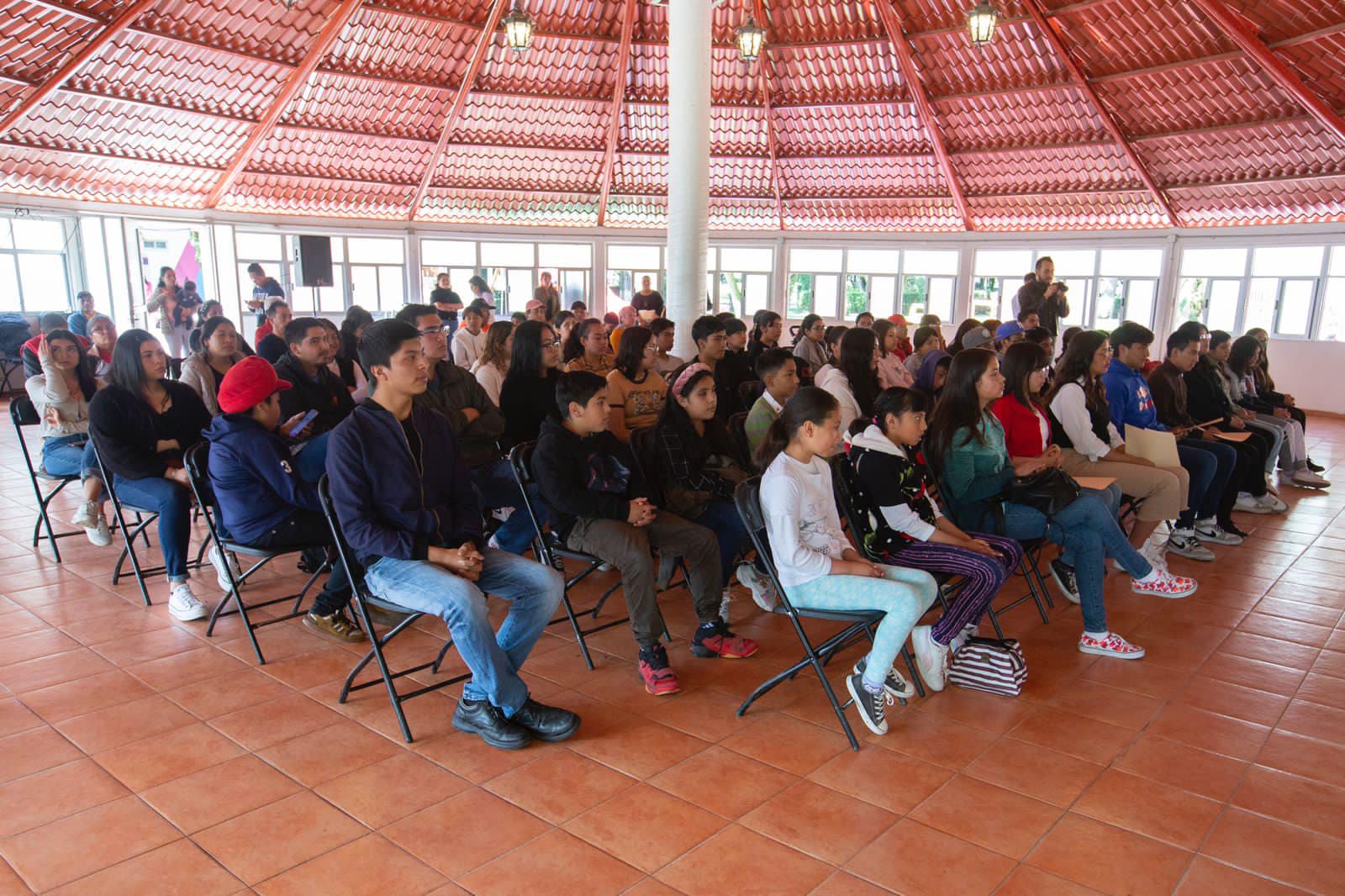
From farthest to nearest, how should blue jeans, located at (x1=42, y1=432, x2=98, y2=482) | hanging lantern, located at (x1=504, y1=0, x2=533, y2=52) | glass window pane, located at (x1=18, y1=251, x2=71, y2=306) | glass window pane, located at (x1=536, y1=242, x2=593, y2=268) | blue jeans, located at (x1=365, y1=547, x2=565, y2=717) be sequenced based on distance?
glass window pane, located at (x1=536, y1=242, x2=593, y2=268) < glass window pane, located at (x1=18, y1=251, x2=71, y2=306) < hanging lantern, located at (x1=504, y1=0, x2=533, y2=52) < blue jeans, located at (x1=42, y1=432, x2=98, y2=482) < blue jeans, located at (x1=365, y1=547, x2=565, y2=717)

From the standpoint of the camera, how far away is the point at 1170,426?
5922 mm

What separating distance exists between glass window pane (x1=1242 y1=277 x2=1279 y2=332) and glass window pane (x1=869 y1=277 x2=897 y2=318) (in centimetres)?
556

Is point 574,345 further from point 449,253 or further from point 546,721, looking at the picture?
point 449,253

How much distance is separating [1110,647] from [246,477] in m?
3.89

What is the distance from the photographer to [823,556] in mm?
3168

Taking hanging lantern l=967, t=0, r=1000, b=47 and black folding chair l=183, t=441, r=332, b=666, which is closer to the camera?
black folding chair l=183, t=441, r=332, b=666

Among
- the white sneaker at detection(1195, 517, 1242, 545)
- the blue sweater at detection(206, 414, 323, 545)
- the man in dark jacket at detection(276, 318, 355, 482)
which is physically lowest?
the white sneaker at detection(1195, 517, 1242, 545)

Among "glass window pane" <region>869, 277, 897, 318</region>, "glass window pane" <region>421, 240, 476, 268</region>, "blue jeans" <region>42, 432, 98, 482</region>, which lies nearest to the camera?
"blue jeans" <region>42, 432, 98, 482</region>

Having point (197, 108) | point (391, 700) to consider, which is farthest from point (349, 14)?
point (391, 700)

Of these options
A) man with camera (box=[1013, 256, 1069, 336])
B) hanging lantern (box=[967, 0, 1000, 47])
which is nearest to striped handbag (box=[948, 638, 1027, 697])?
man with camera (box=[1013, 256, 1069, 336])

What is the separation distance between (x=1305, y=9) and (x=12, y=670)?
480 inches

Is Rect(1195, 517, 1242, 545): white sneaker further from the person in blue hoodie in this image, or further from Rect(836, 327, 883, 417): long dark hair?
the person in blue hoodie

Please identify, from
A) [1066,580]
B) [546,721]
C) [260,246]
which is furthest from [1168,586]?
[260,246]

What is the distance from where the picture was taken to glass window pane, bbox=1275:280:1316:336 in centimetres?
1234
